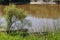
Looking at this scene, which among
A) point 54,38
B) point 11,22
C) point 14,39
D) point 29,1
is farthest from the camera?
point 29,1

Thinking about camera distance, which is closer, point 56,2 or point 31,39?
point 31,39

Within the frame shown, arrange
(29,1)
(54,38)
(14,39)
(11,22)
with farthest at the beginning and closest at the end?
(29,1)
(11,22)
(14,39)
(54,38)

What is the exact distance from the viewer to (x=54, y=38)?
1.94 metres

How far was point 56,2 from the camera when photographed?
17.9 meters

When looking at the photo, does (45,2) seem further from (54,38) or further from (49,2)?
(54,38)

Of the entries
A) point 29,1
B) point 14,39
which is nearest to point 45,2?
point 29,1

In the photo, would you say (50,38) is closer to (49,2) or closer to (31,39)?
(31,39)

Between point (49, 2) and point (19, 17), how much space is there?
1195 cm

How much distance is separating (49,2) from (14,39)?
1592 cm

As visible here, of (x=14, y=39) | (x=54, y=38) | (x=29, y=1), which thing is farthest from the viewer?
(x=29, y=1)

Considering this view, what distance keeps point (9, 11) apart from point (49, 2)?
11.9 m

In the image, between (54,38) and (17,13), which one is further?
(17,13)

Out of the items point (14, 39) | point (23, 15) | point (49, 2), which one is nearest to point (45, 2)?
point (49, 2)

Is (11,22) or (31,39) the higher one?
(31,39)
